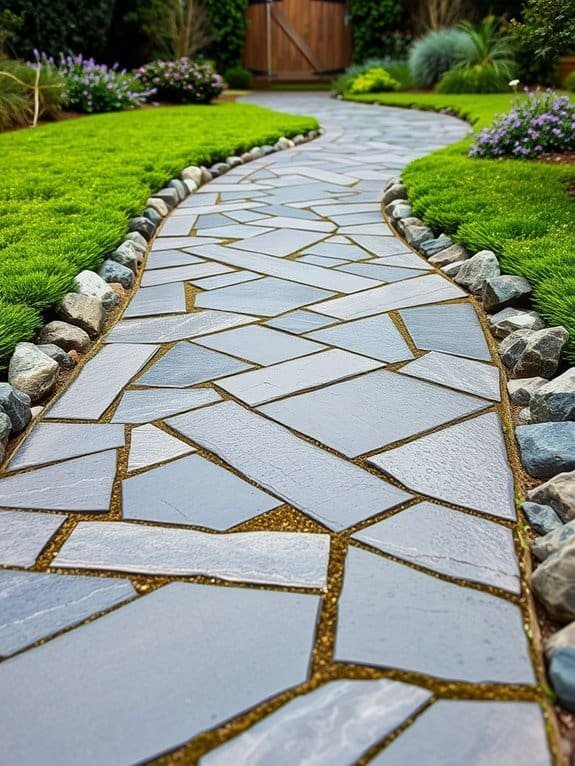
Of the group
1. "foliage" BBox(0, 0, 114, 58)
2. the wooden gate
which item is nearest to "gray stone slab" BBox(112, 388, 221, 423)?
"foliage" BBox(0, 0, 114, 58)

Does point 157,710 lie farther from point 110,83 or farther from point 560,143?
point 110,83

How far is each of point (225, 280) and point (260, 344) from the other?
0.84 meters

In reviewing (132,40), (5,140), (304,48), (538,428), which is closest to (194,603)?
(538,428)

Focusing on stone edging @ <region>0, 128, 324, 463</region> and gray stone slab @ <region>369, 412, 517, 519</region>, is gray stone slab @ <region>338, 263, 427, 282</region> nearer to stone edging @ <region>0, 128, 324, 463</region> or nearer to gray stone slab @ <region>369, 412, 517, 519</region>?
stone edging @ <region>0, 128, 324, 463</region>

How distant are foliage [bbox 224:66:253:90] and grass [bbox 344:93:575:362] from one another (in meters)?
10.5

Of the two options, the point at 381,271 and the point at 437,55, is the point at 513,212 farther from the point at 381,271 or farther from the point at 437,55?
the point at 437,55

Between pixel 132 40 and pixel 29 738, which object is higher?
pixel 132 40

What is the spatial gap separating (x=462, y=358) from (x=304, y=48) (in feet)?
50.1

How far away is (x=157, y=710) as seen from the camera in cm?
120

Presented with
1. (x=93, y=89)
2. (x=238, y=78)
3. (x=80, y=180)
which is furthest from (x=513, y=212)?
(x=238, y=78)

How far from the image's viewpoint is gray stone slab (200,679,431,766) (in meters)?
1.11

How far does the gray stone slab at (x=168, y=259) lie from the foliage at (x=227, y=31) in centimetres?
1271

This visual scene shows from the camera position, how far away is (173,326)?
9.58 ft

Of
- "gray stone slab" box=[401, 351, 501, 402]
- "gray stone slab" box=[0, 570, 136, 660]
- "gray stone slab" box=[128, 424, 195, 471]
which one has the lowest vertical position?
"gray stone slab" box=[0, 570, 136, 660]
